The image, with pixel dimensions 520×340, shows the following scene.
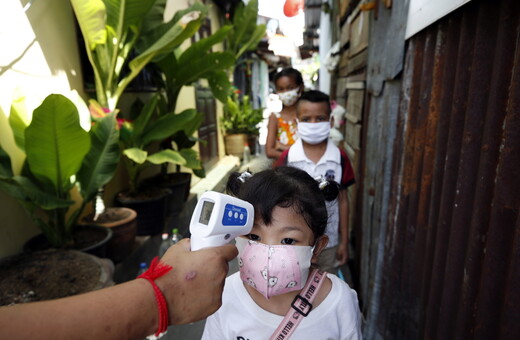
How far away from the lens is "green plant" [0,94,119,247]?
6.73 ft

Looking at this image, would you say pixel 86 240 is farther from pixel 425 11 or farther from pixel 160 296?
pixel 425 11

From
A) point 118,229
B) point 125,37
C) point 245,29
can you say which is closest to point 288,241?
point 118,229

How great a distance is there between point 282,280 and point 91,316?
55cm

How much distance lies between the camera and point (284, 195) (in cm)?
107

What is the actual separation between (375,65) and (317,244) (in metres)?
1.66

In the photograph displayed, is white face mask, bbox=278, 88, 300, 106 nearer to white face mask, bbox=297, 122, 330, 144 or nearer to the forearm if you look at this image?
white face mask, bbox=297, 122, 330, 144

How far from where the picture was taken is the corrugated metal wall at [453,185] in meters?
0.90

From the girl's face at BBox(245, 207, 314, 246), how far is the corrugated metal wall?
0.54 metres

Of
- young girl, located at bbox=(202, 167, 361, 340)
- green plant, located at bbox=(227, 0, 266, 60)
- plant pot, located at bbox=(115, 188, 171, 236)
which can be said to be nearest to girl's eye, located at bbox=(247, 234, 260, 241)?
young girl, located at bbox=(202, 167, 361, 340)

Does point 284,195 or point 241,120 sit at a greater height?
point 241,120

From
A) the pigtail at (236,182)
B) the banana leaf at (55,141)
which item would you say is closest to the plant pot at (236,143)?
the banana leaf at (55,141)

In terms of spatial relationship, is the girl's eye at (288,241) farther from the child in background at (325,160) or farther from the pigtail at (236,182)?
the child in background at (325,160)

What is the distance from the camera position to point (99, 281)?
2170 mm

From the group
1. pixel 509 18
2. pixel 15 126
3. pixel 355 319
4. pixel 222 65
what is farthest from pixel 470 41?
pixel 222 65
